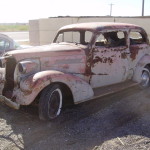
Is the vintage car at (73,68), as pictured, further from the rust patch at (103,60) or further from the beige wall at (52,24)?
the beige wall at (52,24)

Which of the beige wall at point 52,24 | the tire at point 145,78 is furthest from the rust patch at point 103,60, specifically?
the beige wall at point 52,24

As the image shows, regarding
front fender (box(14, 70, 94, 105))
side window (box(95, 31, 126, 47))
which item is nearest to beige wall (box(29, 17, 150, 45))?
side window (box(95, 31, 126, 47))

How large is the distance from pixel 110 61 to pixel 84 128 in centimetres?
193

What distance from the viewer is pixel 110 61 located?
620 centimetres

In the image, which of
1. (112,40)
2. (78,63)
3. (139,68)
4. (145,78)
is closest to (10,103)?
(78,63)

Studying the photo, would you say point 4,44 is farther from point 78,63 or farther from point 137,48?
point 137,48

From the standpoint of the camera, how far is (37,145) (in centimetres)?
426

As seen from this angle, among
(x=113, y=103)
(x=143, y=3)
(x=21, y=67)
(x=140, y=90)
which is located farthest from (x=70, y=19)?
(x=143, y=3)

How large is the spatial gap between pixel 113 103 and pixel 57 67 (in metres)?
1.74

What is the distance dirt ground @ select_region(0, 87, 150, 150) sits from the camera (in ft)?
14.1

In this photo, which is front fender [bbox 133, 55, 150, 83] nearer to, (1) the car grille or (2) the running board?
(2) the running board

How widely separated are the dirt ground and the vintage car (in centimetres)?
30

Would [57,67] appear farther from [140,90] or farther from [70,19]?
[70,19]

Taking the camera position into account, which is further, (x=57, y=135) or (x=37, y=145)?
(x=57, y=135)
